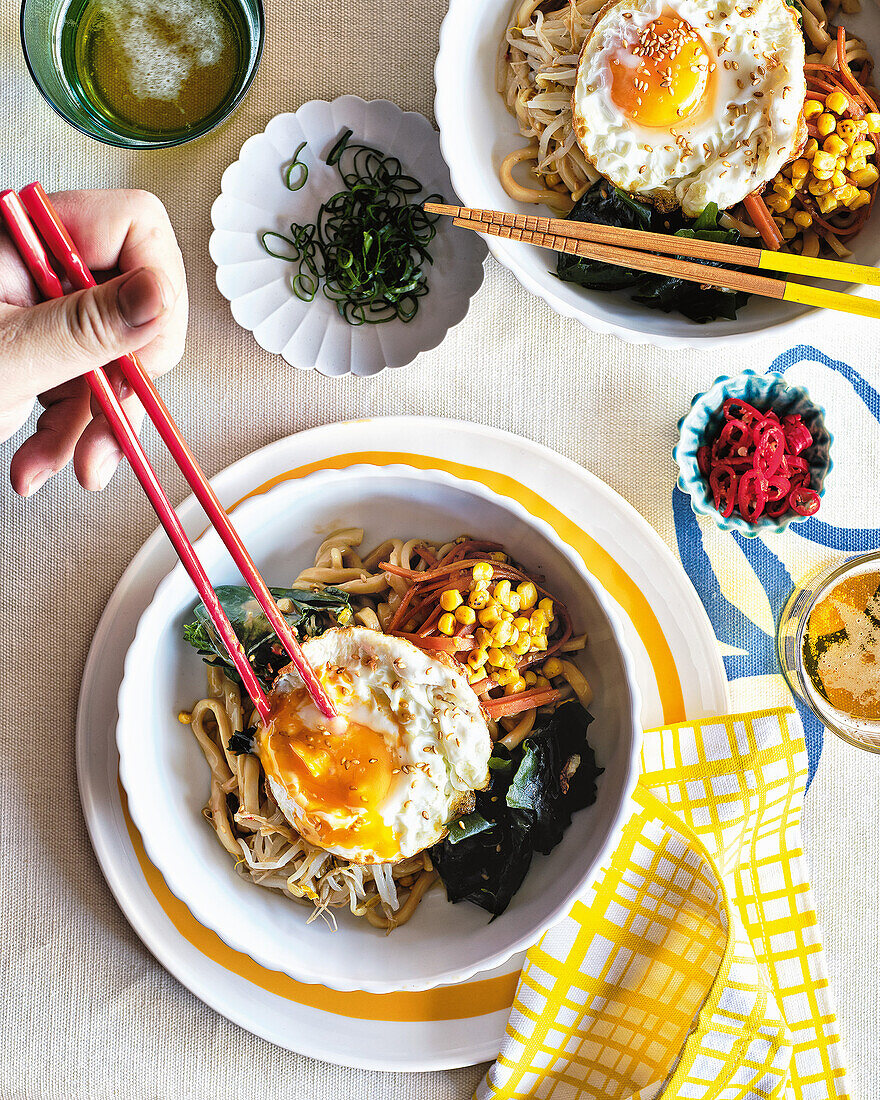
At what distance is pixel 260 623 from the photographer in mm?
2057

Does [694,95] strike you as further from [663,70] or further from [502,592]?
[502,592]

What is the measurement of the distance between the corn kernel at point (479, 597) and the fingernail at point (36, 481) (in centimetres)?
114

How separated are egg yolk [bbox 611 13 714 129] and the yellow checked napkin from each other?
1.57 metres

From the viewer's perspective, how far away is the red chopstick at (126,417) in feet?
4.97

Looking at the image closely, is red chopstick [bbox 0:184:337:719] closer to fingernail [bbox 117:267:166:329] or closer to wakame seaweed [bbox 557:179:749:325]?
fingernail [bbox 117:267:166:329]

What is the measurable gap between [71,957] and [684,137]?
2688mm

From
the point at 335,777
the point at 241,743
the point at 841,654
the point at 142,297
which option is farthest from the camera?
the point at 841,654

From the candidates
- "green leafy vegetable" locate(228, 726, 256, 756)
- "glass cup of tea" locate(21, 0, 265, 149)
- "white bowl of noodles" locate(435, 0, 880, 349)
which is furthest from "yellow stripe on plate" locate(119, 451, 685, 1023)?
"glass cup of tea" locate(21, 0, 265, 149)

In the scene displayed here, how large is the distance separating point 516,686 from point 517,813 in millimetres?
306

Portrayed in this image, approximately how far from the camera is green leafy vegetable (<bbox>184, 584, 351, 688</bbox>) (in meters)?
2.04

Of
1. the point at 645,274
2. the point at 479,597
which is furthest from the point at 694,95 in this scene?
the point at 479,597

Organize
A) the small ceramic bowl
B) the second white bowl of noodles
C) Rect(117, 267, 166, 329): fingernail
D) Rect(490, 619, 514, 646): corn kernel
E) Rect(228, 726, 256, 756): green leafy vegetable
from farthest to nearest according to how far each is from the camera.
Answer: the small ceramic bowl, Rect(228, 726, 256, 756): green leafy vegetable, Rect(490, 619, 514, 646): corn kernel, the second white bowl of noodles, Rect(117, 267, 166, 329): fingernail

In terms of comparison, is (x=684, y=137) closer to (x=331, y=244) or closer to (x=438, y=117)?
(x=438, y=117)

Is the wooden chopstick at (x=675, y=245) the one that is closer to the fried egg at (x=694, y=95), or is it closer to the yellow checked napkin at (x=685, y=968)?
the fried egg at (x=694, y=95)
